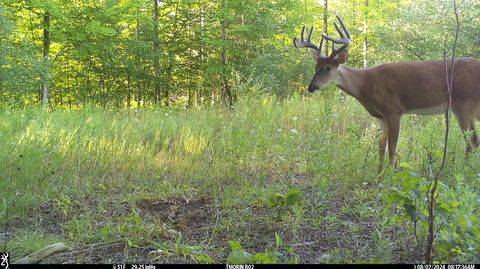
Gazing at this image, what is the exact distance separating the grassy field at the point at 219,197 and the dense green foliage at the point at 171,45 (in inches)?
400

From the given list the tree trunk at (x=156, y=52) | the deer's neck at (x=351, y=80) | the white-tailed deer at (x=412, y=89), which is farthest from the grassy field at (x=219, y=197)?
the tree trunk at (x=156, y=52)

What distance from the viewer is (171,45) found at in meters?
19.9

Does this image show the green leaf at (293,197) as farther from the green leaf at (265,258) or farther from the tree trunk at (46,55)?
the tree trunk at (46,55)

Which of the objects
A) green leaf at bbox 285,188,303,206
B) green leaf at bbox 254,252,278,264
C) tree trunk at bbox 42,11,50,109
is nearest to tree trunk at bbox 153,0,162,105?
tree trunk at bbox 42,11,50,109

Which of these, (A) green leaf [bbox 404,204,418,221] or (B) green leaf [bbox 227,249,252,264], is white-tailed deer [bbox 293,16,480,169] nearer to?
(A) green leaf [bbox 404,204,418,221]

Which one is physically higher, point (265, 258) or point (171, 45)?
point (171, 45)

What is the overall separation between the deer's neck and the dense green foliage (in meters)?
8.44

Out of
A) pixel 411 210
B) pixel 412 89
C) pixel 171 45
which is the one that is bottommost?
pixel 411 210

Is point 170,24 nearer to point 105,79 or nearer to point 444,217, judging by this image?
point 105,79

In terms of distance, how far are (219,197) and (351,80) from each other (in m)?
3.22

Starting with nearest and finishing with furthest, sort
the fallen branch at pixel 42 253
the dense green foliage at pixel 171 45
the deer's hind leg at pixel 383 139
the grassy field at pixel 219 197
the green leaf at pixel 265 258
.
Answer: the green leaf at pixel 265 258 < the fallen branch at pixel 42 253 < the grassy field at pixel 219 197 < the deer's hind leg at pixel 383 139 < the dense green foliage at pixel 171 45

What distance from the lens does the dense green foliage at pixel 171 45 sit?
1615 cm

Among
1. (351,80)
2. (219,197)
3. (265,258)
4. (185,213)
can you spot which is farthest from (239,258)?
(351,80)

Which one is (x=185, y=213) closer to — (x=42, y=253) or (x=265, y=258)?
(x=42, y=253)
